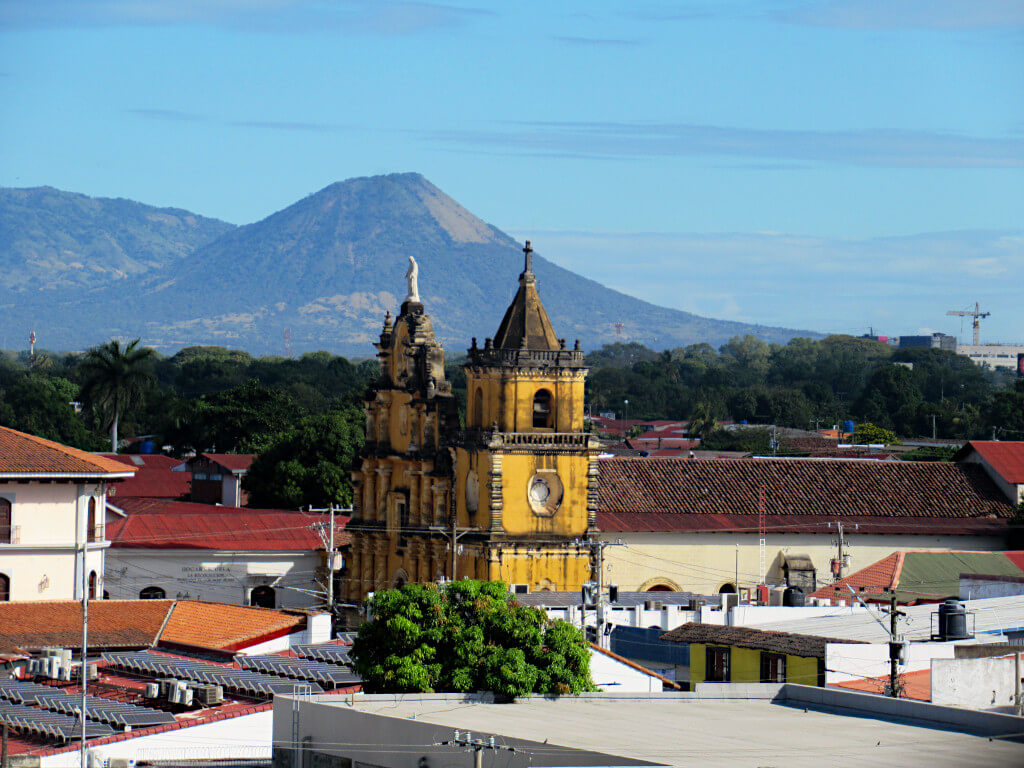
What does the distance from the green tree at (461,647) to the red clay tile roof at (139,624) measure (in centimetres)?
958

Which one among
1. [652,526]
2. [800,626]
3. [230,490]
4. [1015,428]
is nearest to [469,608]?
[800,626]

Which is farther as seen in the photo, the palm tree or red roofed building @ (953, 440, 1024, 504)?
the palm tree

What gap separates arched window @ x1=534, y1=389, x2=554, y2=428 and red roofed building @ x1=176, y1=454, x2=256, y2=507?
40.2 m

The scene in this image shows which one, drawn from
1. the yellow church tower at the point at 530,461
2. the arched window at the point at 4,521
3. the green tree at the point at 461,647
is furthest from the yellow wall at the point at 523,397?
the green tree at the point at 461,647

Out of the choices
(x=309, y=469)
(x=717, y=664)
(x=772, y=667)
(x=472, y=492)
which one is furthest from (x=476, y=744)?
(x=309, y=469)

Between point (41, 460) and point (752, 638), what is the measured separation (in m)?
22.1

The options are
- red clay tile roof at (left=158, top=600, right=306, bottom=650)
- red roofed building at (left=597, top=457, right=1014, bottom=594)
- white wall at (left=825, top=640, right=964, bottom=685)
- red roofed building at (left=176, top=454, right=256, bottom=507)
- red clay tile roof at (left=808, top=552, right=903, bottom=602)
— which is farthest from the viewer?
red roofed building at (left=176, top=454, right=256, bottom=507)

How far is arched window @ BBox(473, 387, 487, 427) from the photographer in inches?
2803

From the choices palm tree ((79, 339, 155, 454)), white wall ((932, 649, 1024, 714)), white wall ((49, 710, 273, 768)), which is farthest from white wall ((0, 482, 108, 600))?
palm tree ((79, 339, 155, 454))

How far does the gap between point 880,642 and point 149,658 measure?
52.5 ft

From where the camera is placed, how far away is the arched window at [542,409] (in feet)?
232

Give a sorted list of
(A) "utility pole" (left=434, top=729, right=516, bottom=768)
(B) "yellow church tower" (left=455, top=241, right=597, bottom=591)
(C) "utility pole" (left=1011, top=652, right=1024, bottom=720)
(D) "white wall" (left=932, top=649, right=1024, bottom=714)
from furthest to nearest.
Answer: (B) "yellow church tower" (left=455, top=241, right=597, bottom=591) < (D) "white wall" (left=932, top=649, right=1024, bottom=714) < (C) "utility pole" (left=1011, top=652, right=1024, bottom=720) < (A) "utility pole" (left=434, top=729, right=516, bottom=768)

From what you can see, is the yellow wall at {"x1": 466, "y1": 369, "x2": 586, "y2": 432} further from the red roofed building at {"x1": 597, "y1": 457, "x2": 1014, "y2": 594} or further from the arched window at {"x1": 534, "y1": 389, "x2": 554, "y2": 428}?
the red roofed building at {"x1": 597, "y1": 457, "x2": 1014, "y2": 594}

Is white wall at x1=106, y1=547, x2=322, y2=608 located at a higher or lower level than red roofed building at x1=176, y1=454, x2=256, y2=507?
lower
